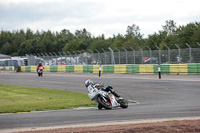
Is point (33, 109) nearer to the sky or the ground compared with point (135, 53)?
nearer to the ground

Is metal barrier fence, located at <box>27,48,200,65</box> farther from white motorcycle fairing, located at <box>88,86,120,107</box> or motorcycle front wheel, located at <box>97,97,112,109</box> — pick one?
motorcycle front wheel, located at <box>97,97,112,109</box>

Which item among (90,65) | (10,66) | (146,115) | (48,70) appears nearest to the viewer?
(146,115)

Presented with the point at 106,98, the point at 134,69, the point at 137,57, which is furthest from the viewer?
the point at 134,69

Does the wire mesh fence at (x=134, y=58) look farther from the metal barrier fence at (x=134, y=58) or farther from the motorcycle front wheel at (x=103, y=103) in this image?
the motorcycle front wheel at (x=103, y=103)

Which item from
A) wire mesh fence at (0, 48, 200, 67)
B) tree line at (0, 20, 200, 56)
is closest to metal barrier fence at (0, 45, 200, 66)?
wire mesh fence at (0, 48, 200, 67)

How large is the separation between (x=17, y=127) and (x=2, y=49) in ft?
504

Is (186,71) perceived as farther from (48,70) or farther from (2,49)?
(2,49)

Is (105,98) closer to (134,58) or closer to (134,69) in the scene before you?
(134,69)

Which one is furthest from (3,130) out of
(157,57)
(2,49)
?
(2,49)

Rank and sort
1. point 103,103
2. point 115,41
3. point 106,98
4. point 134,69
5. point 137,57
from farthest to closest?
point 115,41, point 134,69, point 137,57, point 106,98, point 103,103

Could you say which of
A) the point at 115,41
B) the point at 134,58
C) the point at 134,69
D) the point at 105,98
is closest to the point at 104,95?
the point at 105,98

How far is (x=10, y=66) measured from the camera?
7238cm

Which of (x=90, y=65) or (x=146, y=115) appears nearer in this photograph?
(x=146, y=115)

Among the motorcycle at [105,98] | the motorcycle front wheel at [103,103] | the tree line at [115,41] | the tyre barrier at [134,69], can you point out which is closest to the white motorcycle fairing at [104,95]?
the motorcycle at [105,98]
